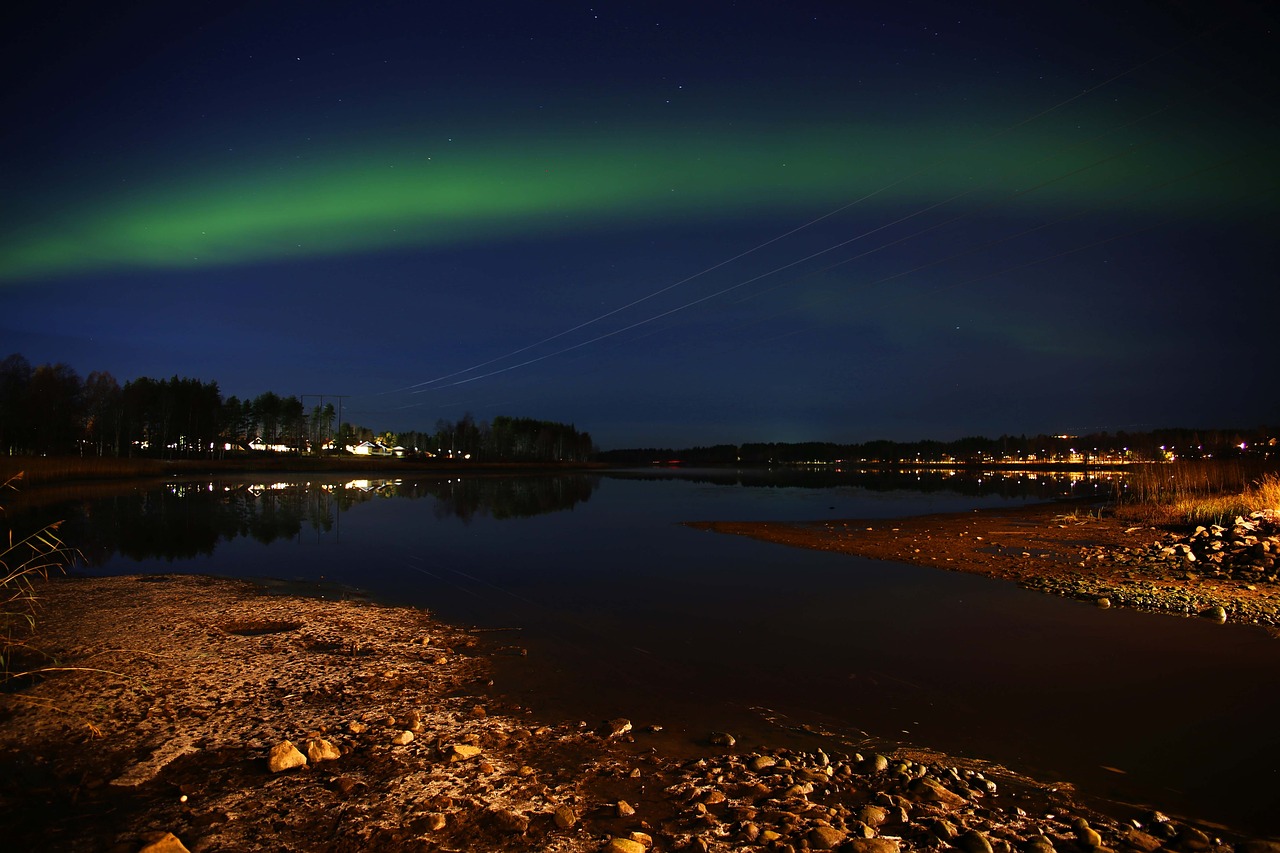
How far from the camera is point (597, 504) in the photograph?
45.2 metres

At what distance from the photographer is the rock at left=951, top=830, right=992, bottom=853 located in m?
4.68

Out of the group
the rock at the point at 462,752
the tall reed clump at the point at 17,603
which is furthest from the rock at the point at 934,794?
the tall reed clump at the point at 17,603

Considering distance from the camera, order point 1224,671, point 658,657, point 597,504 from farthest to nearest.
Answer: point 597,504 → point 658,657 → point 1224,671

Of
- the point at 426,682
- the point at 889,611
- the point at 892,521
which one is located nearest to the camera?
the point at 426,682

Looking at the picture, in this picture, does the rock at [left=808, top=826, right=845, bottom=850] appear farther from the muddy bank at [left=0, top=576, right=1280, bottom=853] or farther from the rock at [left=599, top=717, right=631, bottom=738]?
the rock at [left=599, top=717, right=631, bottom=738]

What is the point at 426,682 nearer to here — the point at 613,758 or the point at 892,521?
the point at 613,758

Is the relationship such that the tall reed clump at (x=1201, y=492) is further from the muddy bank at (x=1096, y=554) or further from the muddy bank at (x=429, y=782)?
the muddy bank at (x=429, y=782)

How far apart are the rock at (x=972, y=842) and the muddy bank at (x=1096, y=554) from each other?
35.7 ft

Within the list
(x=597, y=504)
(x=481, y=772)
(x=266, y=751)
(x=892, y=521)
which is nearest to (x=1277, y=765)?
(x=481, y=772)

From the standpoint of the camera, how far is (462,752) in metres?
6.05

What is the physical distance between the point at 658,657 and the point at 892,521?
24702mm

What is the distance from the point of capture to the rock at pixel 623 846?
451 centimetres

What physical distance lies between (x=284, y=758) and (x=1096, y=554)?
2187 cm

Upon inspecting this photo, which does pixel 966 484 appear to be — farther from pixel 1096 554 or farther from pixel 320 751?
pixel 320 751
